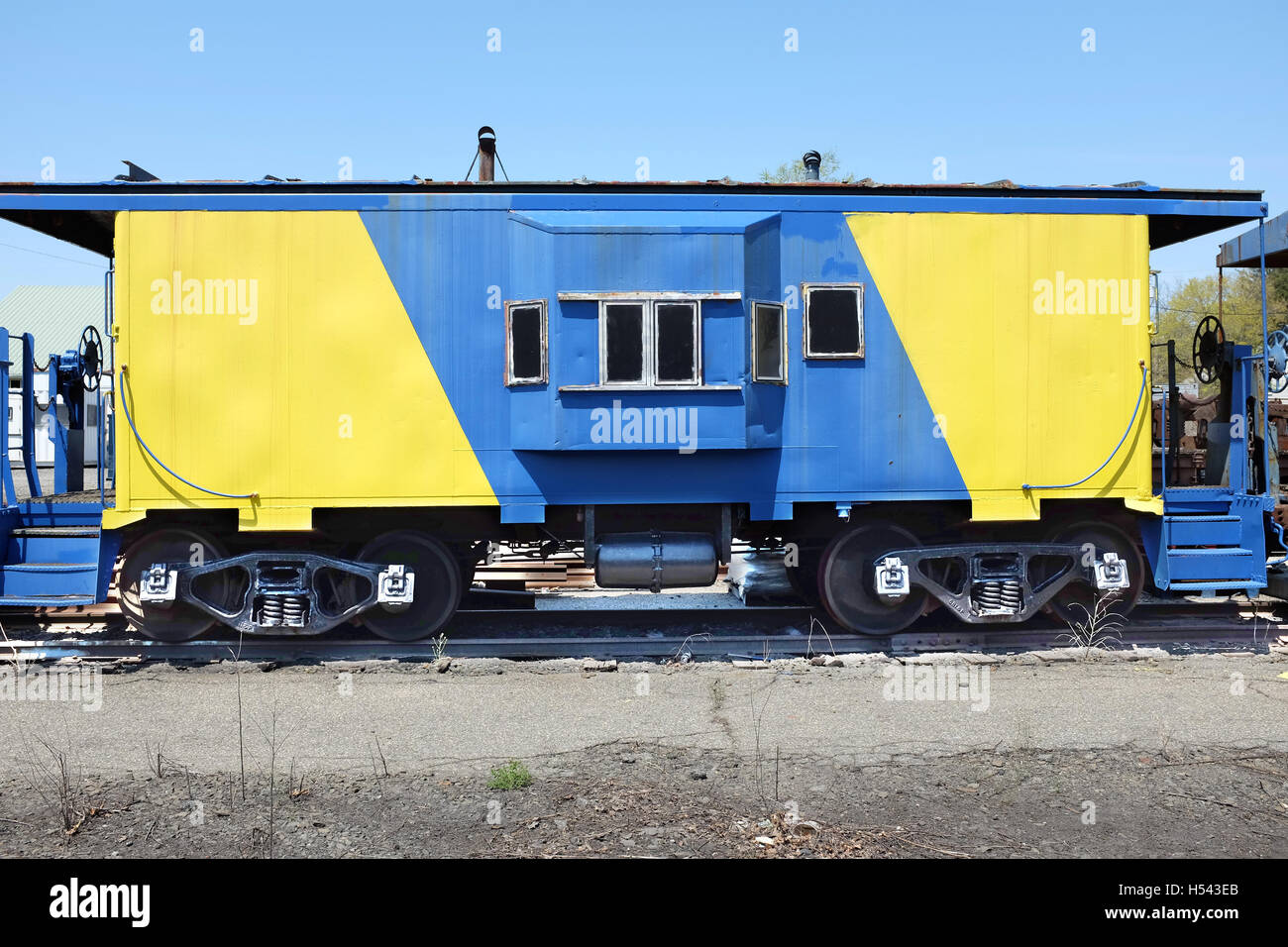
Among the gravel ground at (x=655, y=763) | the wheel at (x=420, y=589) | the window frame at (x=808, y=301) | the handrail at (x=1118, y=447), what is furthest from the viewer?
the wheel at (x=420, y=589)

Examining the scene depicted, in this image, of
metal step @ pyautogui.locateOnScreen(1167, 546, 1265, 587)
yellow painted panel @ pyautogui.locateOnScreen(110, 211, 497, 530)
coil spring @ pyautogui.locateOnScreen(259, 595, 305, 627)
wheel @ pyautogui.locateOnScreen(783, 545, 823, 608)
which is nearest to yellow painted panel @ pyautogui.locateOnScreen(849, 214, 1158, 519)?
metal step @ pyautogui.locateOnScreen(1167, 546, 1265, 587)

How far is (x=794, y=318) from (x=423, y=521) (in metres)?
3.89

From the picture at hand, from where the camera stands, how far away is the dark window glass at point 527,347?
8188mm

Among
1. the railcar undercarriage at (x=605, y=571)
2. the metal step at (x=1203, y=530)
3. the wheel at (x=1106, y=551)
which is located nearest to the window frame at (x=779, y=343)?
the railcar undercarriage at (x=605, y=571)

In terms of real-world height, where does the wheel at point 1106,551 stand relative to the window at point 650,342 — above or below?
below

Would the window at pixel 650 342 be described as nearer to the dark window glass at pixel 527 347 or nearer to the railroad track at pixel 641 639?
the dark window glass at pixel 527 347

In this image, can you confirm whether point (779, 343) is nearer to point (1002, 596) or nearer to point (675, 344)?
point (675, 344)

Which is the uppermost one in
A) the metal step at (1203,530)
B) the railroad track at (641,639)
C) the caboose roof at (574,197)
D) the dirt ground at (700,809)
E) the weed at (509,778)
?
the caboose roof at (574,197)

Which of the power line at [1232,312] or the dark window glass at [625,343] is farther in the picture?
the power line at [1232,312]

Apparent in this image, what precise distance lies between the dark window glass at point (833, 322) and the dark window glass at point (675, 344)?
1136 millimetres

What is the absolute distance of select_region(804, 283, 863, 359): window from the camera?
846 cm

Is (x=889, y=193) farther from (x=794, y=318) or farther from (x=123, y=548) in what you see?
(x=123, y=548)

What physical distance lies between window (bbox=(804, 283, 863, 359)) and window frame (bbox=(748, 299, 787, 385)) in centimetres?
24

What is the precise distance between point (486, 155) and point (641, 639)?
4.92 m
